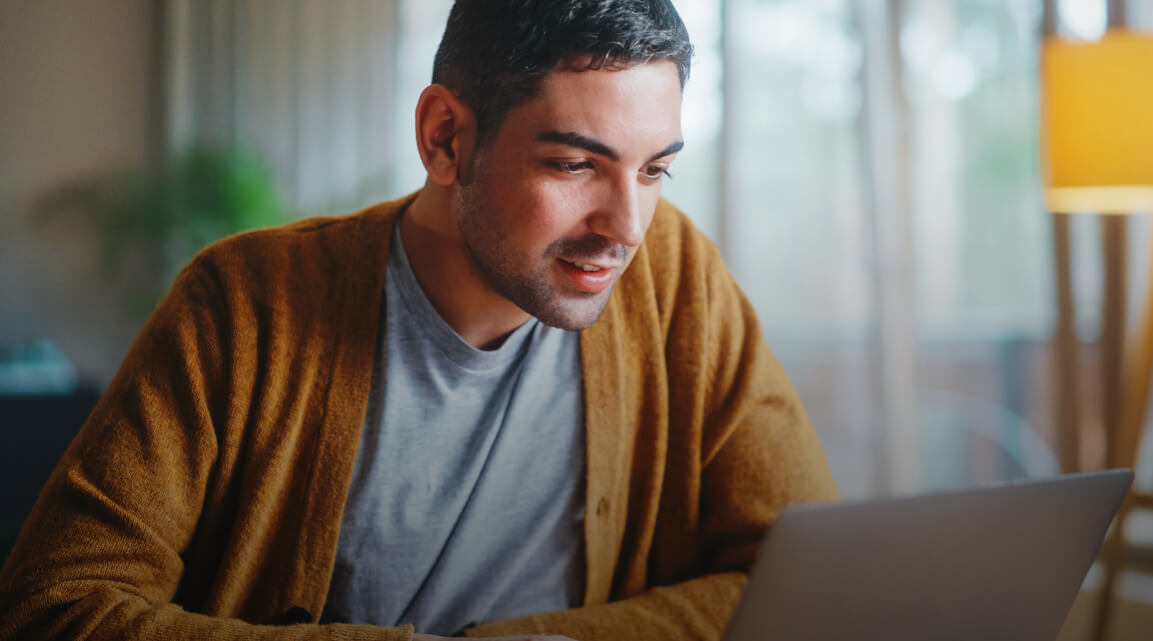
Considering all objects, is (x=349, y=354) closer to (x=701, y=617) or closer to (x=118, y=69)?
(x=701, y=617)

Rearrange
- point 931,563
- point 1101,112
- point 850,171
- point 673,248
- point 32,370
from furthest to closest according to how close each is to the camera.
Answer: point 850,171, point 32,370, point 1101,112, point 673,248, point 931,563

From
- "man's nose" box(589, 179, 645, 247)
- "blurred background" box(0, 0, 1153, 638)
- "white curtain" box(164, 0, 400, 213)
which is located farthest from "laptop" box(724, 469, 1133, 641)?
"white curtain" box(164, 0, 400, 213)

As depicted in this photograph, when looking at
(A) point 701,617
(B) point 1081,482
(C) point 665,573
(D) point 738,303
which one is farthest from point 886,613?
(D) point 738,303

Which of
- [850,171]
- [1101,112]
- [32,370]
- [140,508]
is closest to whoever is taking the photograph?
[140,508]

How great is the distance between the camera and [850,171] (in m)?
2.68

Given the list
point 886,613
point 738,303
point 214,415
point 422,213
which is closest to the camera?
point 886,613

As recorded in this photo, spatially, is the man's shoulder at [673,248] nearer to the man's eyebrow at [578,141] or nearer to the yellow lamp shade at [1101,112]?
the man's eyebrow at [578,141]

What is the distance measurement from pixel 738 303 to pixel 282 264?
57 cm

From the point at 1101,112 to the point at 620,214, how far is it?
1344 millimetres

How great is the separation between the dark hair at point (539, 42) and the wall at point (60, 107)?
0.64 m

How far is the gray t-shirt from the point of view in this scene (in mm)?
965

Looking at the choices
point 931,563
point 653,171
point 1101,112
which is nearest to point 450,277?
point 653,171

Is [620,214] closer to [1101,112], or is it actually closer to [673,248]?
[673,248]

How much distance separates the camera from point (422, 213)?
3.35ft
